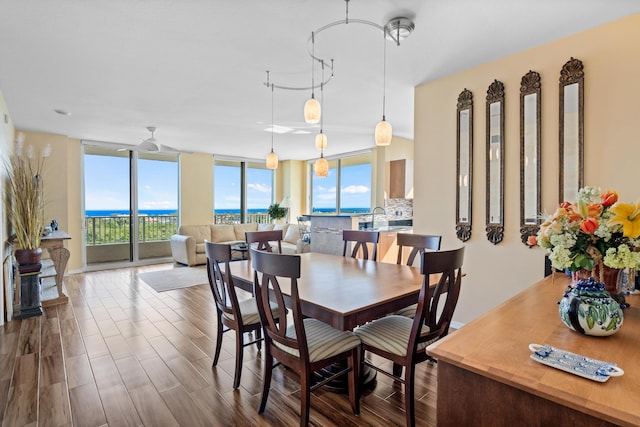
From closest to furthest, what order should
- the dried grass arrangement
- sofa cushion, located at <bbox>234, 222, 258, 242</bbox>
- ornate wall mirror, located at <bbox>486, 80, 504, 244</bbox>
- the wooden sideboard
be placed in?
the wooden sideboard → ornate wall mirror, located at <bbox>486, 80, 504, 244</bbox> → the dried grass arrangement → sofa cushion, located at <bbox>234, 222, 258, 242</bbox>

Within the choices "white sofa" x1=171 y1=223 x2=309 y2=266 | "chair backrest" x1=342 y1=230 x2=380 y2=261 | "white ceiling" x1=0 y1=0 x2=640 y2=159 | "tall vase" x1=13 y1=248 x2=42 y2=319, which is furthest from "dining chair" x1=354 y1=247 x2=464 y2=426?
"white sofa" x1=171 y1=223 x2=309 y2=266

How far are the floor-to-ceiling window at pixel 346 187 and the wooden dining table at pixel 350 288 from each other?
444 cm

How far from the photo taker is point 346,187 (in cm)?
772

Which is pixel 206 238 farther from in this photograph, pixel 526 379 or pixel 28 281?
pixel 526 379

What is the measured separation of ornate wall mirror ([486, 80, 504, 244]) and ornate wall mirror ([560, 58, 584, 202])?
0.46 metres

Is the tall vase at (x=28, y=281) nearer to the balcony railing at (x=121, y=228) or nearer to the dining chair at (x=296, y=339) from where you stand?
the balcony railing at (x=121, y=228)

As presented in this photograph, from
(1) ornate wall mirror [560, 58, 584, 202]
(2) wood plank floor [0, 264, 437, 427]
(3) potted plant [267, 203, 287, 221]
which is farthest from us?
(3) potted plant [267, 203, 287, 221]

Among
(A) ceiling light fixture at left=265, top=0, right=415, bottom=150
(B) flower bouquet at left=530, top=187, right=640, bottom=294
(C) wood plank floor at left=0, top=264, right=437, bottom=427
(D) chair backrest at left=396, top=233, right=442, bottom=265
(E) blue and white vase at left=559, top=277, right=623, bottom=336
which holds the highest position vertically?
(A) ceiling light fixture at left=265, top=0, right=415, bottom=150

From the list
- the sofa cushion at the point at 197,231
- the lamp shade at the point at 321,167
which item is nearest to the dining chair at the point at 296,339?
the lamp shade at the point at 321,167

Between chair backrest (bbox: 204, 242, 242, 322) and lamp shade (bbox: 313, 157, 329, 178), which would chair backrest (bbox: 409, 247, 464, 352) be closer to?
chair backrest (bbox: 204, 242, 242, 322)

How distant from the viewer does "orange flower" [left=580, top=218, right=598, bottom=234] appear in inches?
45.8

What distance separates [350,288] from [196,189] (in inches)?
258

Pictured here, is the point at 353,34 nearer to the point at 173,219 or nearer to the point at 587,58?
the point at 587,58

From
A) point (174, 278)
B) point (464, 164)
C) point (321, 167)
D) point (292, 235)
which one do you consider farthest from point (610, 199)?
point (292, 235)
